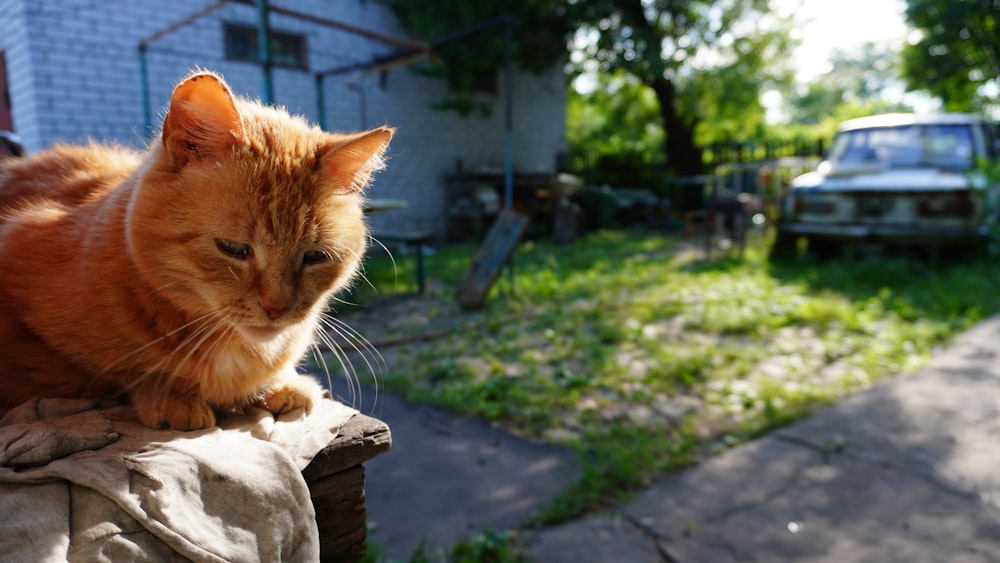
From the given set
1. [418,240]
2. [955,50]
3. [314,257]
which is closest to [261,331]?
[314,257]

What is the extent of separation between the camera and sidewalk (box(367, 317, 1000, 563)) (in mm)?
2279

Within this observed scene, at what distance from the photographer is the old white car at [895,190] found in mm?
6352

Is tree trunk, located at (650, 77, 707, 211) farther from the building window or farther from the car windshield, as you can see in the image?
the building window

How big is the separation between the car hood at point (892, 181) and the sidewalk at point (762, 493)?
3.76 m

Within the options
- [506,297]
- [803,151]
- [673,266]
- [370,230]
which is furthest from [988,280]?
[803,151]

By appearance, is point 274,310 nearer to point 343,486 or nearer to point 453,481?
point 343,486

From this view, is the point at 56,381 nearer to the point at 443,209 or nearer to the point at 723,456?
the point at 723,456

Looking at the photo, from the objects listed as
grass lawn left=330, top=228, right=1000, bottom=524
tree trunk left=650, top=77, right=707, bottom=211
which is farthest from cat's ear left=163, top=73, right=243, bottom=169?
tree trunk left=650, top=77, right=707, bottom=211

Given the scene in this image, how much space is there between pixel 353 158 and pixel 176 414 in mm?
550

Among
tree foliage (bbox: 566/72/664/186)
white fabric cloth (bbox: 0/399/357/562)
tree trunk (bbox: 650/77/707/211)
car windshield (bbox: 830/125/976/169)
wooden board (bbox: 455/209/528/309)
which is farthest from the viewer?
tree foliage (bbox: 566/72/664/186)

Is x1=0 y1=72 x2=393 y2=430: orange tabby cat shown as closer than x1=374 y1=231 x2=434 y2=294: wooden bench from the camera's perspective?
Yes

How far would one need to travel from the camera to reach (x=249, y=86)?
26.2 feet

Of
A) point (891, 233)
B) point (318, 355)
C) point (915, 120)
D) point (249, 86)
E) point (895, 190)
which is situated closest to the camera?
point (318, 355)

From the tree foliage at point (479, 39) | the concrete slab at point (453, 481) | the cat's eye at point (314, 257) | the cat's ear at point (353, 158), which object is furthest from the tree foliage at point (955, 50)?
the cat's eye at point (314, 257)
